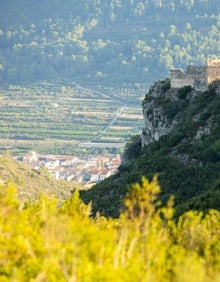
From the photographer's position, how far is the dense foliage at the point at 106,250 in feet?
47.1

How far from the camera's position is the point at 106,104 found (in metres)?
148

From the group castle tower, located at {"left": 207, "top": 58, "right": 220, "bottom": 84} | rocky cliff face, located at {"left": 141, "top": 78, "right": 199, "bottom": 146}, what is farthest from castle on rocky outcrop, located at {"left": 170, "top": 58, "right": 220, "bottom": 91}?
rocky cliff face, located at {"left": 141, "top": 78, "right": 199, "bottom": 146}

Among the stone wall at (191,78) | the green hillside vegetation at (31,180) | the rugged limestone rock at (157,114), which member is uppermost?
the stone wall at (191,78)

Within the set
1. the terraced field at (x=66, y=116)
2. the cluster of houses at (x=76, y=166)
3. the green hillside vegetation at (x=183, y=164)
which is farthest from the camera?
the terraced field at (x=66, y=116)

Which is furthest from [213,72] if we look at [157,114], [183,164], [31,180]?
[31,180]

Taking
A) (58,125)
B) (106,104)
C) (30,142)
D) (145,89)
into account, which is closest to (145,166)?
(30,142)

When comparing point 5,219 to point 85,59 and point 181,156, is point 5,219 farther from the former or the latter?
point 85,59

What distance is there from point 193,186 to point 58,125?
341 feet

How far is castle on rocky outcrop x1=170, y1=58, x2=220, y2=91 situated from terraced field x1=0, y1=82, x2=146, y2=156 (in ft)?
235

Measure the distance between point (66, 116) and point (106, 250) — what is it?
124 meters

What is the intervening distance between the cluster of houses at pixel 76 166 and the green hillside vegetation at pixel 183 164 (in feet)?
145

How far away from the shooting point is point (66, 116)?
456ft

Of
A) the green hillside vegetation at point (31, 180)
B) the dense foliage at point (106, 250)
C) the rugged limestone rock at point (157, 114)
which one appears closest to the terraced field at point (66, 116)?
the green hillside vegetation at point (31, 180)

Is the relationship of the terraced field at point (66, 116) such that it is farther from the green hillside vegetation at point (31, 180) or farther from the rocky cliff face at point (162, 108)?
the rocky cliff face at point (162, 108)
